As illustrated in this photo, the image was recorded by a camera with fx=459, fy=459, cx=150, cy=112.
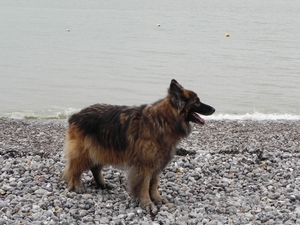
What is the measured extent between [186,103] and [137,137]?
2.75 ft

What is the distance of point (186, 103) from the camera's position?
6125 mm

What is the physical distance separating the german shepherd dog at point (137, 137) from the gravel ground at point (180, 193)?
358 millimetres

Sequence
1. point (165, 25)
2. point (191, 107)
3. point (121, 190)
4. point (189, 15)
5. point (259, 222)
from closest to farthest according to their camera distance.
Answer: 1. point (259, 222)
2. point (191, 107)
3. point (121, 190)
4. point (165, 25)
5. point (189, 15)

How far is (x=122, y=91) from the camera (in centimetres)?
2092

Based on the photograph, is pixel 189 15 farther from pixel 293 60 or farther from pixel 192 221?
pixel 192 221

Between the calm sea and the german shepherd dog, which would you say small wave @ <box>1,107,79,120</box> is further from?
the german shepherd dog

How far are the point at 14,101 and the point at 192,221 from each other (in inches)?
582

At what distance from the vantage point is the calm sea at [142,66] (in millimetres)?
19391

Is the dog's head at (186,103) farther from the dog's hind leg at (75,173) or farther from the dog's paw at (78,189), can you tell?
the dog's paw at (78,189)

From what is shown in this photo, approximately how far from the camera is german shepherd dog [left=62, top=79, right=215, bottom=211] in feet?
20.3

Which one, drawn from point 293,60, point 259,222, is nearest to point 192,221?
point 259,222

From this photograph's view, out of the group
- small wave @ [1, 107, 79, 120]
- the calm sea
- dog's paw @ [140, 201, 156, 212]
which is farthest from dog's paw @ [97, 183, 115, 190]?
the calm sea

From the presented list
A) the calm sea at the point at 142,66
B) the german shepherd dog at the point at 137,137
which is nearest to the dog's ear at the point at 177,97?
the german shepherd dog at the point at 137,137

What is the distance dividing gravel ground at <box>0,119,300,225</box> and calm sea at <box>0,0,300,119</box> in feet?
31.2
